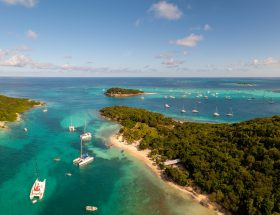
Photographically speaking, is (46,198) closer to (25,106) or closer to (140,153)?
(140,153)

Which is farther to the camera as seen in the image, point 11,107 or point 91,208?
point 11,107

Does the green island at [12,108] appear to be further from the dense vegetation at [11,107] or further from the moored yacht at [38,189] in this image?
the moored yacht at [38,189]

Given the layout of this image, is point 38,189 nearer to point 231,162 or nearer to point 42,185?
point 42,185

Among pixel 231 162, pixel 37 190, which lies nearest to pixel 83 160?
pixel 37 190

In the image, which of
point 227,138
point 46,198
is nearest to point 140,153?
point 227,138

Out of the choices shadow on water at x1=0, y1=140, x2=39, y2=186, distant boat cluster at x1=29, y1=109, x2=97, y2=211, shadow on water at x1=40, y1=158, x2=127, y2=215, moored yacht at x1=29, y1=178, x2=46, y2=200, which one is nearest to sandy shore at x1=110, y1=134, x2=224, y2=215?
shadow on water at x1=40, y1=158, x2=127, y2=215

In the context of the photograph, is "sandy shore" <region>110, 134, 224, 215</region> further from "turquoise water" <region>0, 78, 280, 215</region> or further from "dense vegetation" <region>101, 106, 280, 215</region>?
"turquoise water" <region>0, 78, 280, 215</region>
